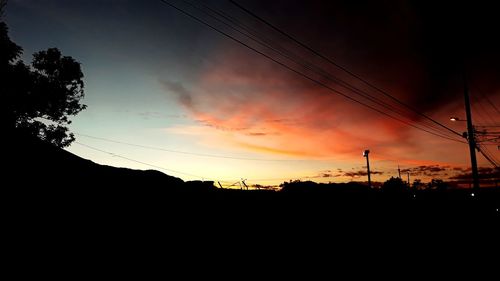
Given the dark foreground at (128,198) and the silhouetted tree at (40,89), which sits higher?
the silhouetted tree at (40,89)

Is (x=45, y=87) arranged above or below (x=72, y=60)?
below

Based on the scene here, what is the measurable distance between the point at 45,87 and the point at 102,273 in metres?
24.7

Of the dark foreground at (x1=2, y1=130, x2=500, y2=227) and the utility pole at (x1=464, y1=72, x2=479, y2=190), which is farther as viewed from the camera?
the utility pole at (x1=464, y1=72, x2=479, y2=190)

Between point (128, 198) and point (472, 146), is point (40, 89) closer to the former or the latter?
point (128, 198)

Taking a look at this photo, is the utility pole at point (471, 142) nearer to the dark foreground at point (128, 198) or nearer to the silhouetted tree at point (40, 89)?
the dark foreground at point (128, 198)

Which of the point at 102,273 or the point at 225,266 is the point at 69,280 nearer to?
the point at 102,273

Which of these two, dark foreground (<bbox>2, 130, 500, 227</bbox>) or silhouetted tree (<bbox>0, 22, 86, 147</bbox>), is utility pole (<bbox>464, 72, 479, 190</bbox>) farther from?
silhouetted tree (<bbox>0, 22, 86, 147</bbox>)

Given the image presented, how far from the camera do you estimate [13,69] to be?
20828mm

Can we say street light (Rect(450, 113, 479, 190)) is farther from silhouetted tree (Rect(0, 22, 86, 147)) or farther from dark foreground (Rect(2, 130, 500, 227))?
silhouetted tree (Rect(0, 22, 86, 147))

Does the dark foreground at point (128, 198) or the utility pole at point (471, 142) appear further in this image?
the utility pole at point (471, 142)

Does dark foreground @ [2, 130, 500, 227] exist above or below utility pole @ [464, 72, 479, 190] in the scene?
below

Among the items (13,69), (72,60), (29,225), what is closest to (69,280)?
(29,225)

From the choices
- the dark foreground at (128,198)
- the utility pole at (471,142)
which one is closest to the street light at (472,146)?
the utility pole at (471,142)

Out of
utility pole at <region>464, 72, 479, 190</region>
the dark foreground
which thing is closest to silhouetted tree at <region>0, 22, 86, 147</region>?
the dark foreground
